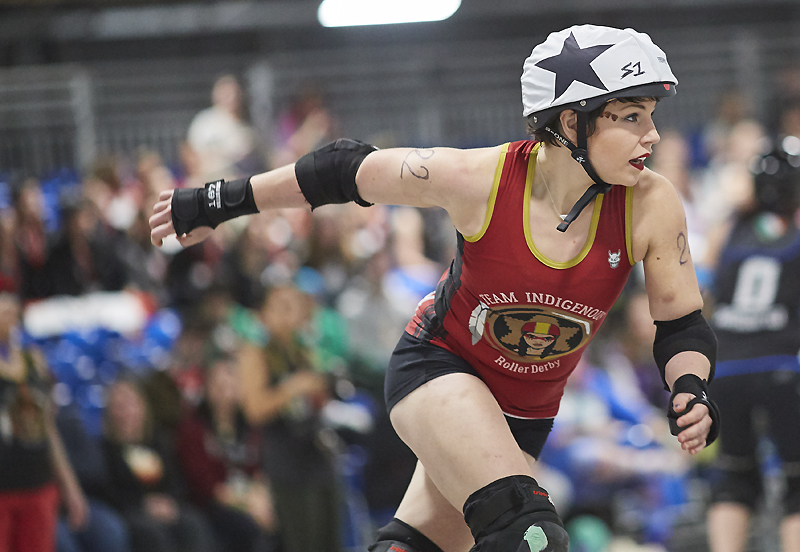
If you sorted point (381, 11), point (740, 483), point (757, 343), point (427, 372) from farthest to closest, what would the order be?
1. point (381, 11)
2. point (757, 343)
3. point (740, 483)
4. point (427, 372)

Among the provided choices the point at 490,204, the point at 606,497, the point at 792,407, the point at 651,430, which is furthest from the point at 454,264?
the point at 651,430

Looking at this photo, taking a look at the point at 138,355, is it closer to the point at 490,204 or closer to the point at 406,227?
the point at 406,227

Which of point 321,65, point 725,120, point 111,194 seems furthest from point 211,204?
point 725,120

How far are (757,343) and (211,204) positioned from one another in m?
3.38

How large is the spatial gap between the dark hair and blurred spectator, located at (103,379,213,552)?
3.49 m

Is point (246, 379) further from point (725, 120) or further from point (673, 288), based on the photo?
point (725, 120)

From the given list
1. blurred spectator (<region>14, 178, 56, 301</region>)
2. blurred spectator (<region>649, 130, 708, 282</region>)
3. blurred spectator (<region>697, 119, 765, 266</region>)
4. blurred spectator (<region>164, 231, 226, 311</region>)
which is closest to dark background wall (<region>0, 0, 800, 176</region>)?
blurred spectator (<region>697, 119, 765, 266</region>)

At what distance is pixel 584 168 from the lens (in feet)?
8.57

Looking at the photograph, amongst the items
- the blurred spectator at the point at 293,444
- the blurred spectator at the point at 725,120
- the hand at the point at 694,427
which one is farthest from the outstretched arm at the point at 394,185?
the blurred spectator at the point at 725,120

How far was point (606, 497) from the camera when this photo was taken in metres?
5.87

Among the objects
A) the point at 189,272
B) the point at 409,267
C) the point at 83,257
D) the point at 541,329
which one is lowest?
the point at 409,267

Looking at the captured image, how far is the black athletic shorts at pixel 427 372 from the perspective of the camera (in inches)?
110

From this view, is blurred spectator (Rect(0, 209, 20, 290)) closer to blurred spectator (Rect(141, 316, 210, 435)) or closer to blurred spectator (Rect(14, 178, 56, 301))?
blurred spectator (Rect(14, 178, 56, 301))

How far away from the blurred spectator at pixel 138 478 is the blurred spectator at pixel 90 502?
8 cm
